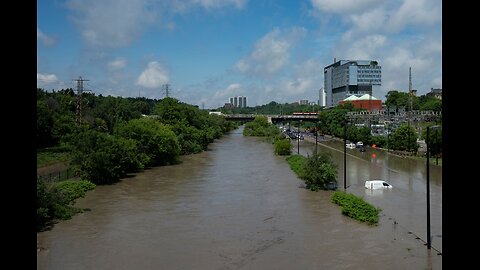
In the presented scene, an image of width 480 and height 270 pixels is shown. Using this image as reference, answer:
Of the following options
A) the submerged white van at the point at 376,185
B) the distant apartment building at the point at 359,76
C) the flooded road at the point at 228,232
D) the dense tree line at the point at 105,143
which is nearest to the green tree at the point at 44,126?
the dense tree line at the point at 105,143

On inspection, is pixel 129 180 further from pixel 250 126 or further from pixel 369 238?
pixel 250 126

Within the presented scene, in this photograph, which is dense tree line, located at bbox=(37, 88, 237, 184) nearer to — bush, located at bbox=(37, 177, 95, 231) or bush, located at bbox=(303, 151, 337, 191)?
bush, located at bbox=(37, 177, 95, 231)

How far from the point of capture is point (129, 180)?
32.5 metres

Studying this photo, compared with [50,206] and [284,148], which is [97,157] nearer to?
[50,206]

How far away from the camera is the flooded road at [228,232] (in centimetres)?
1408

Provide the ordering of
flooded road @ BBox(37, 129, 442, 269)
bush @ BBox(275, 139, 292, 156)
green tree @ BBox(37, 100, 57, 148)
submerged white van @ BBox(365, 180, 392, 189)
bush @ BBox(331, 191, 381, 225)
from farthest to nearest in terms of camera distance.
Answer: bush @ BBox(275, 139, 292, 156) < green tree @ BBox(37, 100, 57, 148) < submerged white van @ BBox(365, 180, 392, 189) < bush @ BBox(331, 191, 381, 225) < flooded road @ BBox(37, 129, 442, 269)

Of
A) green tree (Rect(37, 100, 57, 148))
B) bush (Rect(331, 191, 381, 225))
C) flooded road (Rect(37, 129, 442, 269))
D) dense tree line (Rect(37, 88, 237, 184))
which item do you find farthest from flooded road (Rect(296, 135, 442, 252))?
green tree (Rect(37, 100, 57, 148))

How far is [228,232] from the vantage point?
17.7 metres

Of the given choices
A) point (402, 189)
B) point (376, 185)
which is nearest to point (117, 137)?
point (376, 185)

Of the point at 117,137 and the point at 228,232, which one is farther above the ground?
the point at 117,137

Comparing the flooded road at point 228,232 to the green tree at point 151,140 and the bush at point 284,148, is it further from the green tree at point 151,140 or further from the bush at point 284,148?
the bush at point 284,148

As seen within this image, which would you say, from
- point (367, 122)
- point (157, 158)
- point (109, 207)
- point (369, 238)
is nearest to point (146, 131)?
point (157, 158)

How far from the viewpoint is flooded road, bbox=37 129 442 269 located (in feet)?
46.2
